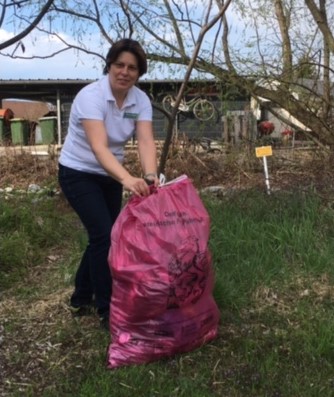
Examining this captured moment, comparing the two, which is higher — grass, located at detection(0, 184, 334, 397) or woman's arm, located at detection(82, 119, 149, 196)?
woman's arm, located at detection(82, 119, 149, 196)

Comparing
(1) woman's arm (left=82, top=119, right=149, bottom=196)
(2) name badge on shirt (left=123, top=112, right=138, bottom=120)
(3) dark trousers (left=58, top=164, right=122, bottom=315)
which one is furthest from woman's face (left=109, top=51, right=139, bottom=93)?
(3) dark trousers (left=58, top=164, right=122, bottom=315)

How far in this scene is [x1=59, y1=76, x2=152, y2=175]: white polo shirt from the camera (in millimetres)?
3256

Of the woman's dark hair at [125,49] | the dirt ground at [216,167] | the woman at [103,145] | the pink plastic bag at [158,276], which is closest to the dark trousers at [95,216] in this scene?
the woman at [103,145]

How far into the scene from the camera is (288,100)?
22.9 ft

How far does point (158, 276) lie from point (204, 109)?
16.3 ft

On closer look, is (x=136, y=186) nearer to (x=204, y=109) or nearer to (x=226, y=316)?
(x=226, y=316)

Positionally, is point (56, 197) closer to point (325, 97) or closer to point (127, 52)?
point (325, 97)

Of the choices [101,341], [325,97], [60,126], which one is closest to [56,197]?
[325,97]

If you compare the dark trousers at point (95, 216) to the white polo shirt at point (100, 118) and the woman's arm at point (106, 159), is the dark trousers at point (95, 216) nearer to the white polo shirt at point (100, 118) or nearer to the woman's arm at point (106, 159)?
the white polo shirt at point (100, 118)

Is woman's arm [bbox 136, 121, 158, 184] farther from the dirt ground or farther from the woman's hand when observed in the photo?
the dirt ground

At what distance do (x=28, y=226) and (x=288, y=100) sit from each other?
3287 millimetres

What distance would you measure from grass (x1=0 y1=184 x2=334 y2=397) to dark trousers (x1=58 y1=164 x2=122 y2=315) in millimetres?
281

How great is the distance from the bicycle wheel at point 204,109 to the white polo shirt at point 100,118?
4167mm

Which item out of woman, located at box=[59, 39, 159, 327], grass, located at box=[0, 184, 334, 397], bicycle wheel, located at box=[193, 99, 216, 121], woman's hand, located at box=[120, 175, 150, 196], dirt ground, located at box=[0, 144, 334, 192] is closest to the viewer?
grass, located at box=[0, 184, 334, 397]
